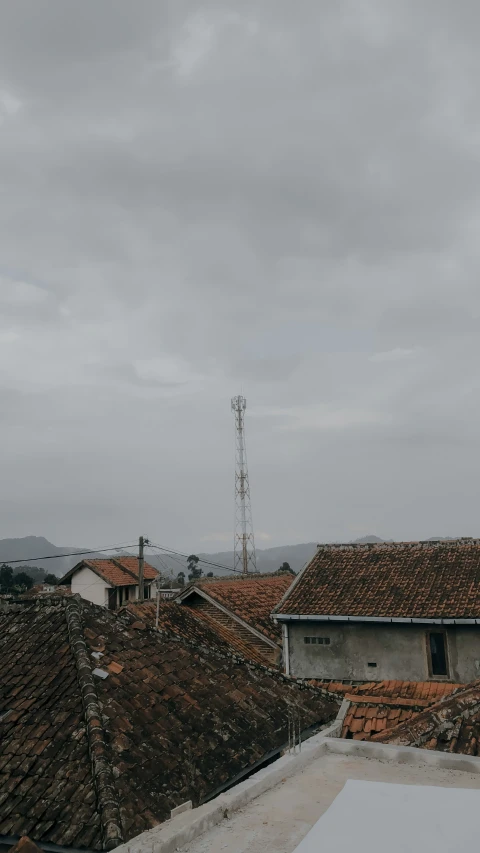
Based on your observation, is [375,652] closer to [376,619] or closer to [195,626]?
[376,619]

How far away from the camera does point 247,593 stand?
2411 centimetres

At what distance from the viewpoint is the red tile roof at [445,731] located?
27.4 ft

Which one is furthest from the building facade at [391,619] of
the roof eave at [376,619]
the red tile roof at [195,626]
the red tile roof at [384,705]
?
the red tile roof at [195,626]

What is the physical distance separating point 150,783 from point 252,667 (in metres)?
4.59

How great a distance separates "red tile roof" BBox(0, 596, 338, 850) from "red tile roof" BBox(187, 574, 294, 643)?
10523mm

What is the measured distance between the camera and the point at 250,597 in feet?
78.1

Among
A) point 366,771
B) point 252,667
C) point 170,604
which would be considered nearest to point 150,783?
point 366,771

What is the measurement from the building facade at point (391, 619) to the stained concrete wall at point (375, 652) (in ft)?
0.09

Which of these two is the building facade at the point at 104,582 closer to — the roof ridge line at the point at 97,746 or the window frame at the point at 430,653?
the window frame at the point at 430,653

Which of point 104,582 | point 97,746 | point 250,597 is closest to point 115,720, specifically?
point 97,746

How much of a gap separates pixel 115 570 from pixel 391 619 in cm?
2851

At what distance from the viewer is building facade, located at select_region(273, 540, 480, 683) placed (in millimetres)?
16797

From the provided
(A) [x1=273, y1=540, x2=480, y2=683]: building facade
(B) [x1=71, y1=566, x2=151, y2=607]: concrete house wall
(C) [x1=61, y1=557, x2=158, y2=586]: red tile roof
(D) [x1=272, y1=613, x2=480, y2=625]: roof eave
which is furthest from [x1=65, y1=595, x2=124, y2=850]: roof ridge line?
(B) [x1=71, y1=566, x2=151, y2=607]: concrete house wall

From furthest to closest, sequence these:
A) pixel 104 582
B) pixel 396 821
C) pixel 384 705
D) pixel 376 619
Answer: pixel 104 582 → pixel 376 619 → pixel 384 705 → pixel 396 821
